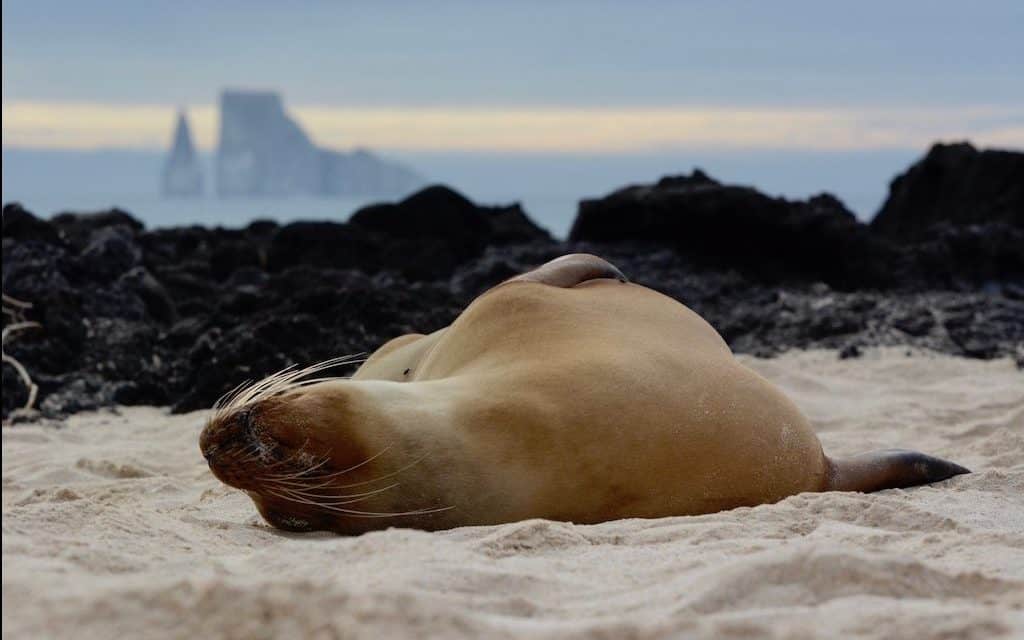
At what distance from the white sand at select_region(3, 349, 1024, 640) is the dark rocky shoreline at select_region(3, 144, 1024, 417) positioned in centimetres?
327

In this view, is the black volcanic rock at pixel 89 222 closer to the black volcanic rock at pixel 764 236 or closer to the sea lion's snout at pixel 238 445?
the black volcanic rock at pixel 764 236

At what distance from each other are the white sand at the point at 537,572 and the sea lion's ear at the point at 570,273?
3.92ft

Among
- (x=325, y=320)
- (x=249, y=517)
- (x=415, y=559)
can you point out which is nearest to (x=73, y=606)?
(x=415, y=559)

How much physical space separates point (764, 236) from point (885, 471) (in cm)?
730

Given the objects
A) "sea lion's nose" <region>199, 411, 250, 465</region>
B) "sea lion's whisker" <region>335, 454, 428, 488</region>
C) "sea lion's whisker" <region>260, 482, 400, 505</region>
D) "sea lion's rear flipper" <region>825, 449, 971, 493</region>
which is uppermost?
"sea lion's nose" <region>199, 411, 250, 465</region>

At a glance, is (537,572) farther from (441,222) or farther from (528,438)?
(441,222)

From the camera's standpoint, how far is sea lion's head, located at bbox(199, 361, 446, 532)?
140 inches

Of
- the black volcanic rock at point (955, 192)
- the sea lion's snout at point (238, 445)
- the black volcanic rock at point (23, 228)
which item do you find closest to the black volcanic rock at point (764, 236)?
the black volcanic rock at point (955, 192)

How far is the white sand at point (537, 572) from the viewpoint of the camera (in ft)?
7.41

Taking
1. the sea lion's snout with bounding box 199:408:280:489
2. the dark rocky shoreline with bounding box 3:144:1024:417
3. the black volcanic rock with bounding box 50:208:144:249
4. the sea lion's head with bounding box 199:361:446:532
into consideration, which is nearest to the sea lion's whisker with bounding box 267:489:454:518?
the sea lion's head with bounding box 199:361:446:532

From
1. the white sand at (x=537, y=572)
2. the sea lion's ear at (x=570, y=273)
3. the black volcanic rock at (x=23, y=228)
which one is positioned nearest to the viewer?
the white sand at (x=537, y=572)

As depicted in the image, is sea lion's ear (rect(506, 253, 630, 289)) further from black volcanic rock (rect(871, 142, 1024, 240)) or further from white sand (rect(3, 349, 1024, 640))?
black volcanic rock (rect(871, 142, 1024, 240))

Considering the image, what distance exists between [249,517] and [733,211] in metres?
8.13

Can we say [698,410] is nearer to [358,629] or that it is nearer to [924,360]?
[358,629]
